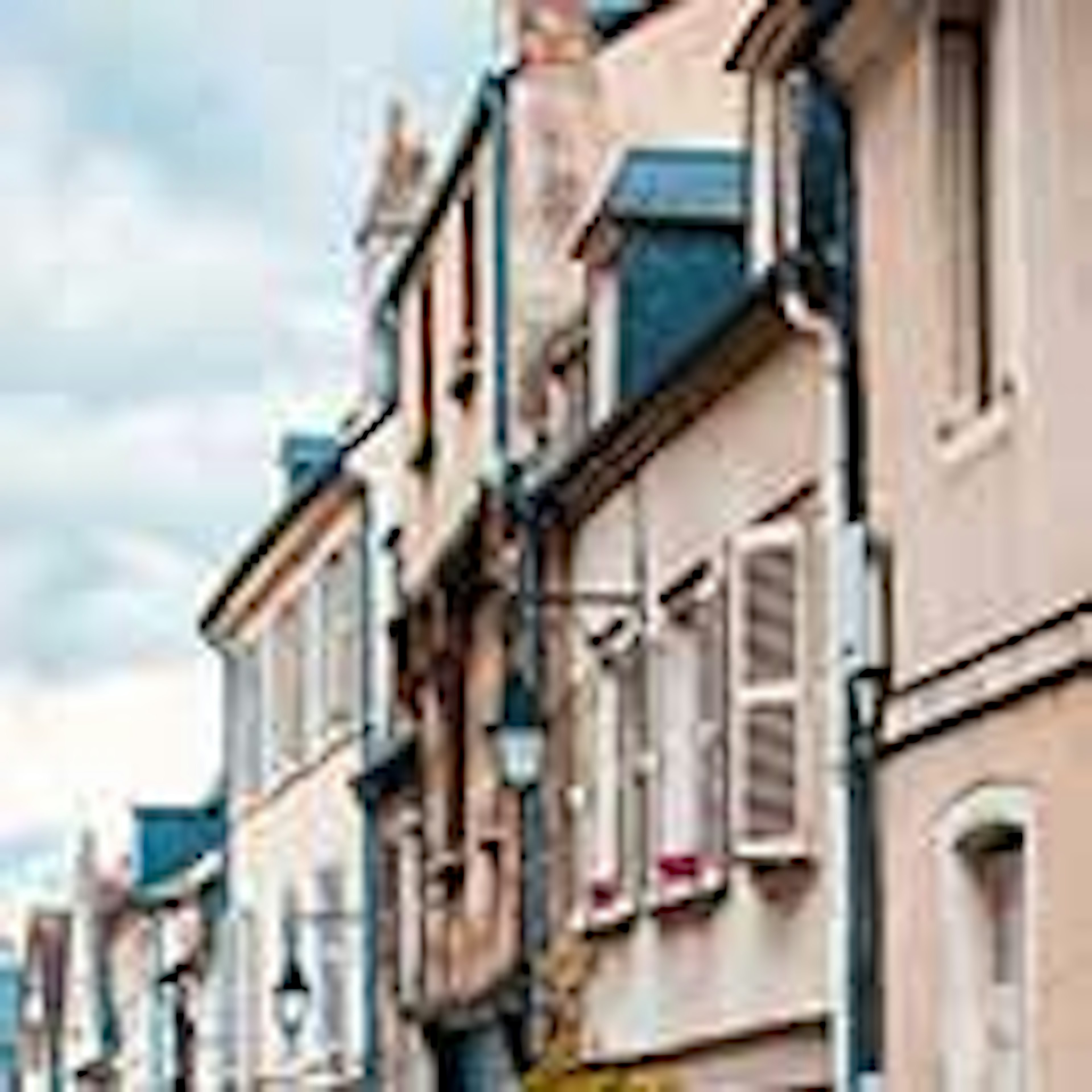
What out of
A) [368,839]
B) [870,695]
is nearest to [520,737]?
[870,695]

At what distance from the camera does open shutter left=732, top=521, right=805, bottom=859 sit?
21.4m

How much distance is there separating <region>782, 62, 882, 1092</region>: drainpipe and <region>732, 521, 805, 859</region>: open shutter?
1.03 meters

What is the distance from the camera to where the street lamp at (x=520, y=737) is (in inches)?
1079

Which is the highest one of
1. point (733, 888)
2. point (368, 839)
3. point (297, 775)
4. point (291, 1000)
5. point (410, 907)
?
point (297, 775)

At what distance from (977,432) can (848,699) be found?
8.60ft

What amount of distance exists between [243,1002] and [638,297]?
2401cm

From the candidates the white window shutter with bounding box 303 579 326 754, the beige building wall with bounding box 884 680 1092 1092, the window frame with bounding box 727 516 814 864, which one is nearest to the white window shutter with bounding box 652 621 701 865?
the window frame with bounding box 727 516 814 864

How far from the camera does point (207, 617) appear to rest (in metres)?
50.8

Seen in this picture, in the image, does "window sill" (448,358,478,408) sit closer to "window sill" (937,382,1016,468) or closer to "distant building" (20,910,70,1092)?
"window sill" (937,382,1016,468)

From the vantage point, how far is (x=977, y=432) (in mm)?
17156

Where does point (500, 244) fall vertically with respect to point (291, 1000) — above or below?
above

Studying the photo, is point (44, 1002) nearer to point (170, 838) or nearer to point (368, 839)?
point (170, 838)

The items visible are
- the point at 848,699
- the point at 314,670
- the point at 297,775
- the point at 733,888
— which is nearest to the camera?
the point at 848,699

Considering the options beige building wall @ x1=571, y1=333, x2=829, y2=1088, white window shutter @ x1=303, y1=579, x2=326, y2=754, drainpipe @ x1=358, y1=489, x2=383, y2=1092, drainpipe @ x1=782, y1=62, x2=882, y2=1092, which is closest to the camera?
drainpipe @ x1=782, y1=62, x2=882, y2=1092
